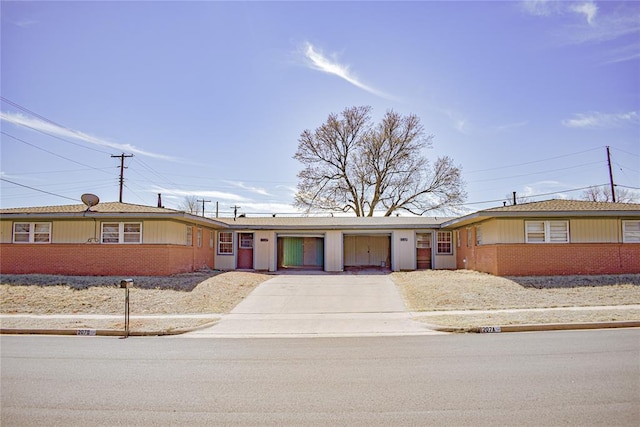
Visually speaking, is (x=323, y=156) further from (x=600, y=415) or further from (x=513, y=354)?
(x=600, y=415)

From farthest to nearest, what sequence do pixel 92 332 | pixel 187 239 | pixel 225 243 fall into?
pixel 225 243
pixel 187 239
pixel 92 332

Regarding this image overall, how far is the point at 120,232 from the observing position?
21.1m

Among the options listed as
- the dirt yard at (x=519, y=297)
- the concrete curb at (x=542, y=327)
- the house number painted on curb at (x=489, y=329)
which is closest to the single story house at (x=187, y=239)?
the dirt yard at (x=519, y=297)

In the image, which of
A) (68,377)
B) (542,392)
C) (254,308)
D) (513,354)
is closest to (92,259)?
(254,308)

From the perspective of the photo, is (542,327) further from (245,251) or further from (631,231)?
(245,251)

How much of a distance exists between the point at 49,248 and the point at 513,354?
20114 mm

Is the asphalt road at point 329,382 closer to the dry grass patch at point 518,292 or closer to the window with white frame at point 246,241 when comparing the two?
the dry grass patch at point 518,292

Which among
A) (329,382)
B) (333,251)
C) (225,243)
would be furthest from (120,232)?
(329,382)

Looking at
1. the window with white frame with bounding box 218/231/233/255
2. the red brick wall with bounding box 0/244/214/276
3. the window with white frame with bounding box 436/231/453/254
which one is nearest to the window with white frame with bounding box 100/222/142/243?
the red brick wall with bounding box 0/244/214/276

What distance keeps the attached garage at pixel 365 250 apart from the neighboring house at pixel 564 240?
48.1 ft

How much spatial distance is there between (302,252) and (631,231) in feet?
69.3

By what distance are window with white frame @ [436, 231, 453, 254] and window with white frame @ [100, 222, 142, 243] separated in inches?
673

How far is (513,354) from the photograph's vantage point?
8688mm

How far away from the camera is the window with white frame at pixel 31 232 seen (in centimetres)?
2172
